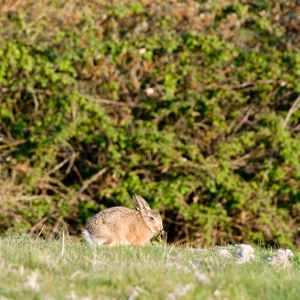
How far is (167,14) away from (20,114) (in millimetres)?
3155

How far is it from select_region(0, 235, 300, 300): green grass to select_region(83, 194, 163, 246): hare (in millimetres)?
1378

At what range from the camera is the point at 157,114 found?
11133 mm

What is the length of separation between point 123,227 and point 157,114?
4.22 meters

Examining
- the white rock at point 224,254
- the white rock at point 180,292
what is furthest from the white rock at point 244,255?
the white rock at point 180,292

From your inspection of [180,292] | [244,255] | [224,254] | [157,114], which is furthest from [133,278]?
[157,114]

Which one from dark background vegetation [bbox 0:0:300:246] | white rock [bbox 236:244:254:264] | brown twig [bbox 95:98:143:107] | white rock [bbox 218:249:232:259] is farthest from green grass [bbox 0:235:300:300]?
brown twig [bbox 95:98:143:107]

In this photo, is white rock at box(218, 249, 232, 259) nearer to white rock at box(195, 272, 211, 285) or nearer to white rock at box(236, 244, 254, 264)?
white rock at box(236, 244, 254, 264)

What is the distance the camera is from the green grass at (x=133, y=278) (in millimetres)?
4238

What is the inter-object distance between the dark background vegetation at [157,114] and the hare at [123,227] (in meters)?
3.29

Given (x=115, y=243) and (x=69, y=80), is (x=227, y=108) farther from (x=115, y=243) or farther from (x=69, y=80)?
(x=115, y=243)

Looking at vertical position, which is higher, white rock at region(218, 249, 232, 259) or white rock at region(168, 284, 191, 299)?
white rock at region(168, 284, 191, 299)

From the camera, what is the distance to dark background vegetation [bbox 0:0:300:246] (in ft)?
35.7

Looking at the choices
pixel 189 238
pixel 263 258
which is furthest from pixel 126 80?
pixel 263 258

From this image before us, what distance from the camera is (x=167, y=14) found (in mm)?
11180
